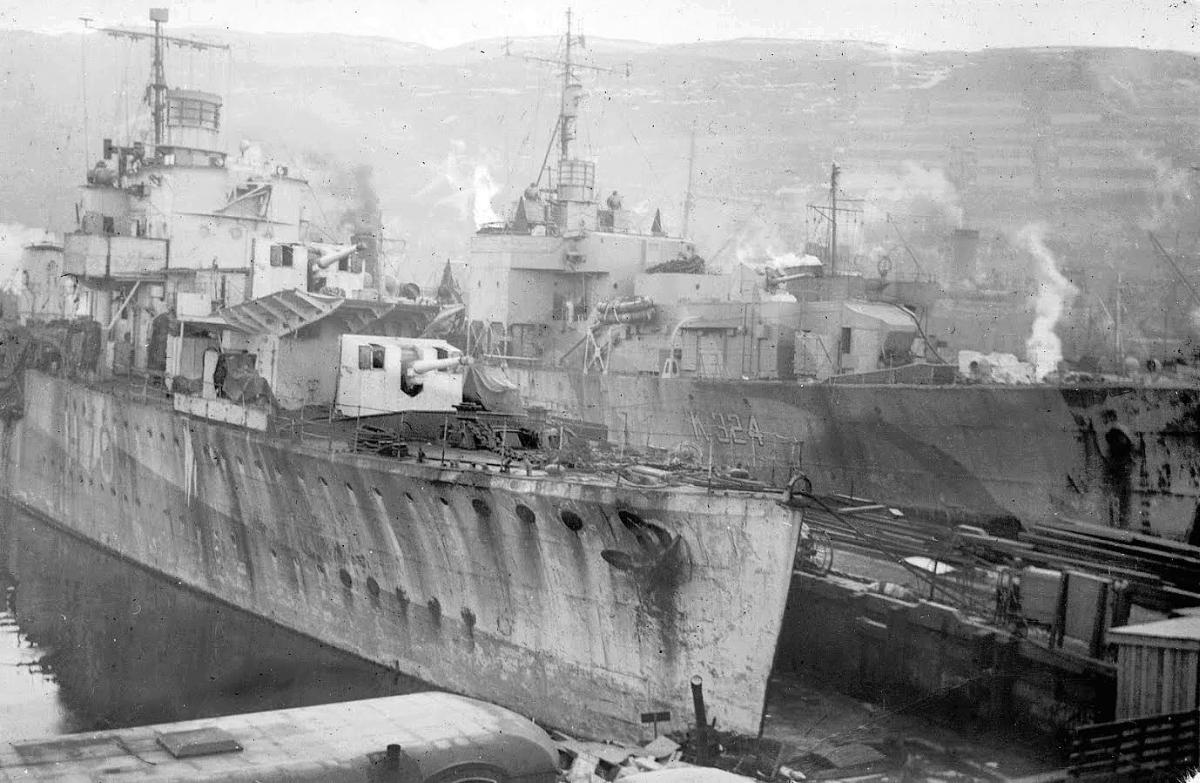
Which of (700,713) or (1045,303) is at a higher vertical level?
(1045,303)

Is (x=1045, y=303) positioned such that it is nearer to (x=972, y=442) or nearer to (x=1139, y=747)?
(x=972, y=442)

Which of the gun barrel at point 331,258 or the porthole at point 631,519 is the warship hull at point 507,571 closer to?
the porthole at point 631,519

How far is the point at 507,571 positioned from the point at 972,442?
9.05 metres

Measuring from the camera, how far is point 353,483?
592 inches

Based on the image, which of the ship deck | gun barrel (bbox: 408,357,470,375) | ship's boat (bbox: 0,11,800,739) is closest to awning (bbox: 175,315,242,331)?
ship's boat (bbox: 0,11,800,739)

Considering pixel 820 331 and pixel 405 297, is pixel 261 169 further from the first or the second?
pixel 820 331

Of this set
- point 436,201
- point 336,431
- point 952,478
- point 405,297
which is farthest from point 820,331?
point 436,201

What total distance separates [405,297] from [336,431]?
4520 mm

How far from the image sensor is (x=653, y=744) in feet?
39.3

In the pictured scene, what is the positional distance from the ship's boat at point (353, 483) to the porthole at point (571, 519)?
4 cm

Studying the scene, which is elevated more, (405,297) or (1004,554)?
(405,297)

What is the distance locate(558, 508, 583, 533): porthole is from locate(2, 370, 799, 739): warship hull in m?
0.02

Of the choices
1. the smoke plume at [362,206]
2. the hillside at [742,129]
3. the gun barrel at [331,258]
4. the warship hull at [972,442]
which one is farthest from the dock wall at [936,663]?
the hillside at [742,129]

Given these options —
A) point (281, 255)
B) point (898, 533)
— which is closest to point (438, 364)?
point (281, 255)
